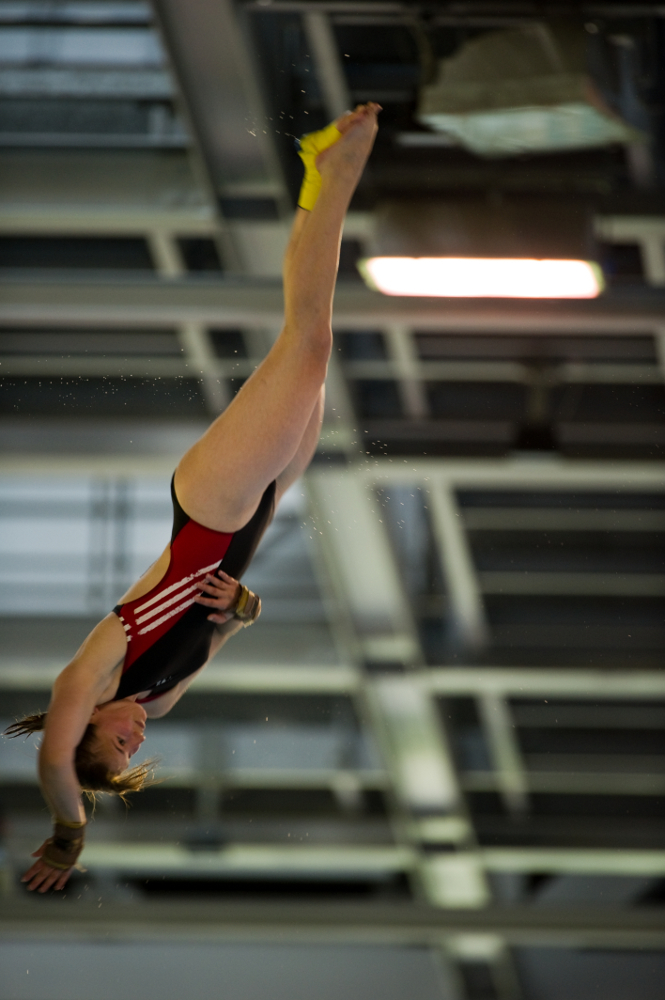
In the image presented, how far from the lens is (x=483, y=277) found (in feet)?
10.1

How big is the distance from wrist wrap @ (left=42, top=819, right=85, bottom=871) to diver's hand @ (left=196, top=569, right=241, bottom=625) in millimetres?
446

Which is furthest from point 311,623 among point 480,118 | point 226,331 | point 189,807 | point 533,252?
point 480,118

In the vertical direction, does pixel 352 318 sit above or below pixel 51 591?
above

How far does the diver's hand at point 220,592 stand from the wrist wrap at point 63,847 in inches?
17.6

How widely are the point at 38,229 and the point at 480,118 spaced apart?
133 centimetres

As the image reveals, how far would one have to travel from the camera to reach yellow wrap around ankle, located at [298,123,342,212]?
1968mm

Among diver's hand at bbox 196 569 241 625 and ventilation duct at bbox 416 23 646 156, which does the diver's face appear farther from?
ventilation duct at bbox 416 23 646 156

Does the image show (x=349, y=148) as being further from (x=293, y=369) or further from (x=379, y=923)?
(x=379, y=923)

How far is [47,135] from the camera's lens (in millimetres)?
3324

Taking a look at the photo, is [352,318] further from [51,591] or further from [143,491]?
[51,591]

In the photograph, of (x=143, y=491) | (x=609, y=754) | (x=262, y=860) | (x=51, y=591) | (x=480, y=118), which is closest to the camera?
(x=480, y=118)

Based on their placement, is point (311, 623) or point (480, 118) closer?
point (480, 118)

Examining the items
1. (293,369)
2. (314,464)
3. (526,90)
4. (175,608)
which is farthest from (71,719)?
(526,90)

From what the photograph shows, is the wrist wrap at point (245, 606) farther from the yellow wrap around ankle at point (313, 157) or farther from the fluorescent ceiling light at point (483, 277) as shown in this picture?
the fluorescent ceiling light at point (483, 277)
